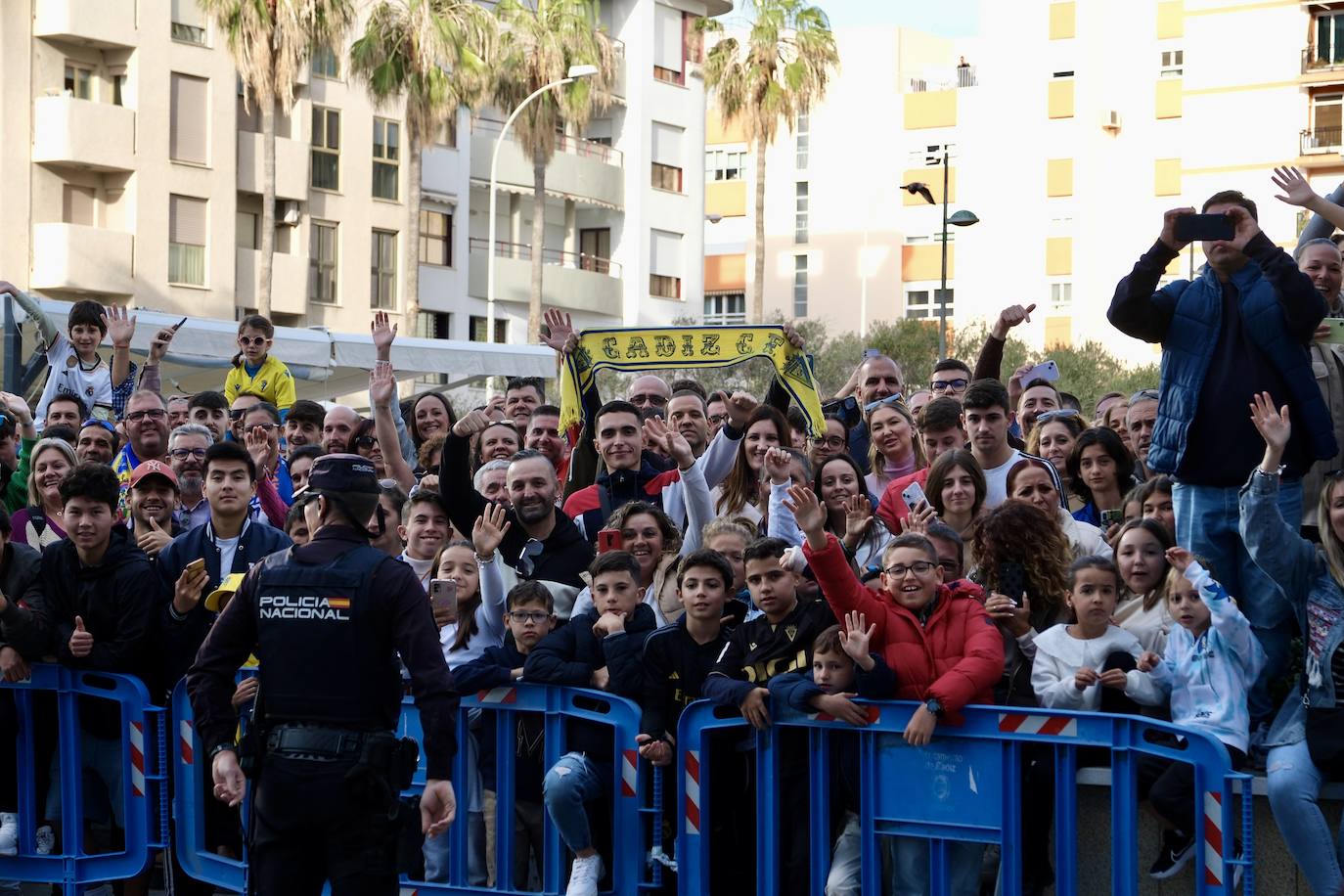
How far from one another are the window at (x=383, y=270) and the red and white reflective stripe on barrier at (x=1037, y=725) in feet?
120

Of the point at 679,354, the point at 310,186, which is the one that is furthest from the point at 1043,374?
the point at 310,186

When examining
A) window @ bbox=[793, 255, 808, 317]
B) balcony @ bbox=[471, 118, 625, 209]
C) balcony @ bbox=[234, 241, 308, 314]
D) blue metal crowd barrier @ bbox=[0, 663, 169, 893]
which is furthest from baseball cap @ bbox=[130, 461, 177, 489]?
window @ bbox=[793, 255, 808, 317]

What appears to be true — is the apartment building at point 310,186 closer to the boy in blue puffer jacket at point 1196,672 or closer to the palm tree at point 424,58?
the palm tree at point 424,58

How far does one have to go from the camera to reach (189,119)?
37281 mm

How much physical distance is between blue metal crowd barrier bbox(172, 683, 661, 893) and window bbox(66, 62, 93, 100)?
30.2 meters

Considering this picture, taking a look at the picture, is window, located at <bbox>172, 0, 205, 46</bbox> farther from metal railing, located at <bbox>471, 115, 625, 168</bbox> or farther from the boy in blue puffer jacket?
the boy in blue puffer jacket

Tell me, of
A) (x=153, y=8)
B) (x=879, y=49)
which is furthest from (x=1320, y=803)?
(x=879, y=49)

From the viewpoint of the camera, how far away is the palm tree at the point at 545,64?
4097cm

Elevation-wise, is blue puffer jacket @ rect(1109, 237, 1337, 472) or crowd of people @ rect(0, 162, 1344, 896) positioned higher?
blue puffer jacket @ rect(1109, 237, 1337, 472)

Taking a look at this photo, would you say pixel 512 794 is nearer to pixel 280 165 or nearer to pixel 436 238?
pixel 280 165

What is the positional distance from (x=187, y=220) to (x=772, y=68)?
1408 cm

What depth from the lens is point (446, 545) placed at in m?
8.73

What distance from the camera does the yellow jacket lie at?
42.2 ft

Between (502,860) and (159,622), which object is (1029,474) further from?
(159,622)
